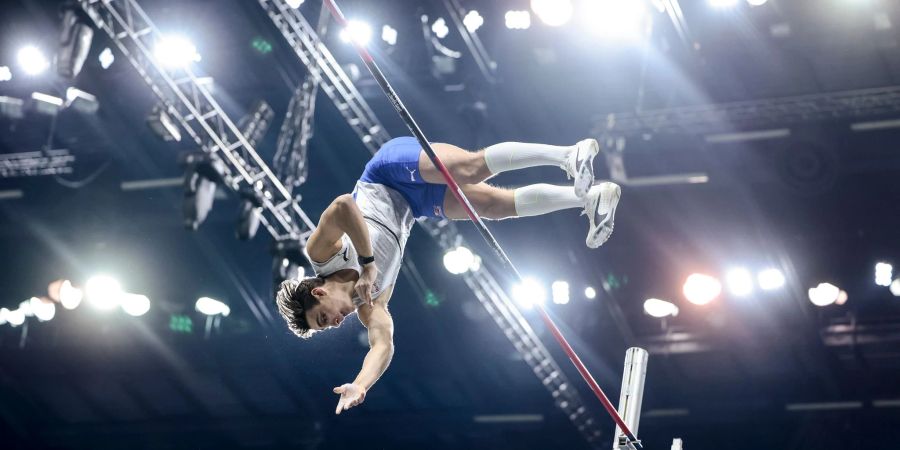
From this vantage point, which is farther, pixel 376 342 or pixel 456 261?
pixel 456 261

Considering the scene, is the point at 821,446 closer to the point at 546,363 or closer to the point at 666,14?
the point at 546,363

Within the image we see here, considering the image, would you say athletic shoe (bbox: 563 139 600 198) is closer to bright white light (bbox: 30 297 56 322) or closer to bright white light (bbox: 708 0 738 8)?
bright white light (bbox: 708 0 738 8)

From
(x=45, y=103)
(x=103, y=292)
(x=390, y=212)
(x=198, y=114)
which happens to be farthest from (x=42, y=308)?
(x=390, y=212)

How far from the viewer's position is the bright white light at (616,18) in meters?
8.75

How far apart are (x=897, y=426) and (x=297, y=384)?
571 centimetres

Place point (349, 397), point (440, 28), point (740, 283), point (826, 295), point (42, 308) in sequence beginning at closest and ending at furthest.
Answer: point (349, 397) → point (440, 28) → point (826, 295) → point (740, 283) → point (42, 308)

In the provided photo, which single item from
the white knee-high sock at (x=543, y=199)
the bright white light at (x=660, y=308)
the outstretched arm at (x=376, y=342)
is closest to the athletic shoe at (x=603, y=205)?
the white knee-high sock at (x=543, y=199)

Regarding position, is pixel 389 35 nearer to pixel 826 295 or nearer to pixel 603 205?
pixel 826 295

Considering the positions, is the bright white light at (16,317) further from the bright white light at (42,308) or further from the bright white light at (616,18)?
the bright white light at (616,18)

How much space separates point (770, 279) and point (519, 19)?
3094 millimetres

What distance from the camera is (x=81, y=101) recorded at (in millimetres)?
9680

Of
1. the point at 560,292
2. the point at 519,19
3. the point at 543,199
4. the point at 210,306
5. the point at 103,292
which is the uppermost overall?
the point at 519,19

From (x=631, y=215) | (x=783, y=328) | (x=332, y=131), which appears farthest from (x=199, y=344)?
(x=783, y=328)

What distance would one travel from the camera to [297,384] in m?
11.6
